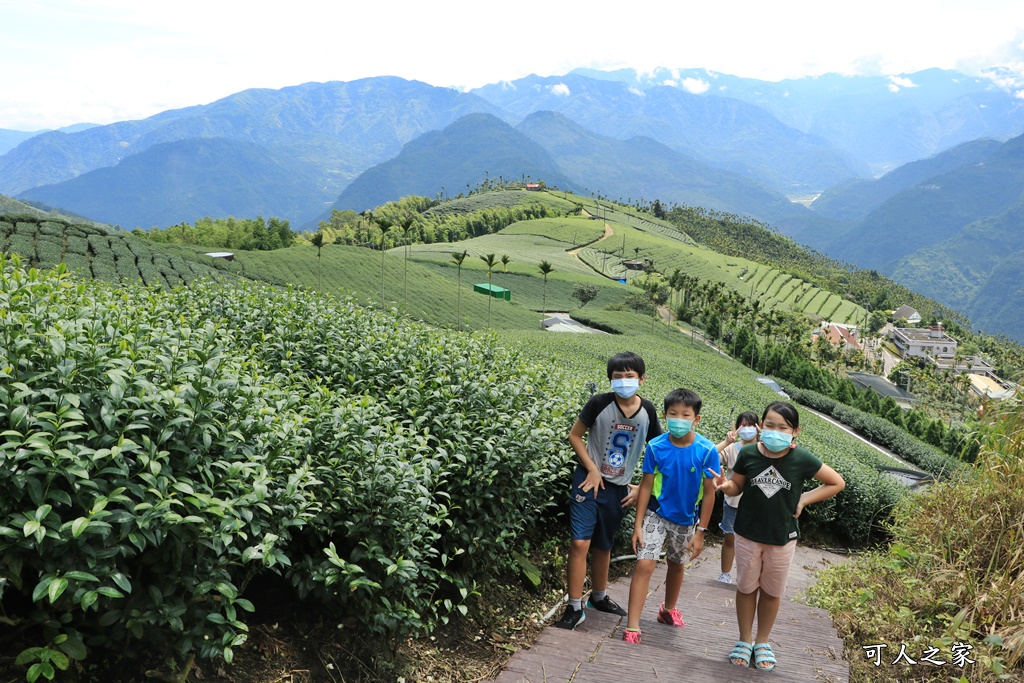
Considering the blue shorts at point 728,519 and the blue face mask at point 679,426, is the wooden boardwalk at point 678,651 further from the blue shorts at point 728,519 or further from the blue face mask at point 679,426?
the blue face mask at point 679,426

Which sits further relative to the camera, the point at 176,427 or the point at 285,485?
the point at 285,485

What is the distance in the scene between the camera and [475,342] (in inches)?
274

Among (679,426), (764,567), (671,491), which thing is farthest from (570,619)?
(679,426)

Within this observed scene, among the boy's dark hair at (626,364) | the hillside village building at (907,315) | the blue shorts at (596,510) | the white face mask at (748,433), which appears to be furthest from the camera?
the hillside village building at (907,315)

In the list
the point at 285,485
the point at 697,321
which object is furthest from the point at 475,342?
the point at 697,321

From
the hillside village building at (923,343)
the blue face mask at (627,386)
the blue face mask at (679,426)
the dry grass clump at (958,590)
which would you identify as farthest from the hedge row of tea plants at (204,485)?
the hillside village building at (923,343)

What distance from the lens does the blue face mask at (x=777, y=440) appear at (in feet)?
14.7

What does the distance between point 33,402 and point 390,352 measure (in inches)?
119

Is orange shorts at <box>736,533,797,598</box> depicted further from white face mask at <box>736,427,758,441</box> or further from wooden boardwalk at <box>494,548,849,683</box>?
white face mask at <box>736,427,758,441</box>

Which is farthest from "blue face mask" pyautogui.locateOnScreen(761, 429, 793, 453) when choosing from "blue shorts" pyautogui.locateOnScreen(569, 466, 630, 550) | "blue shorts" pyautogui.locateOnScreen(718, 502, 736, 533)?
"blue shorts" pyautogui.locateOnScreen(718, 502, 736, 533)

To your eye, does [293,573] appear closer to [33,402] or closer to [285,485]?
[285,485]

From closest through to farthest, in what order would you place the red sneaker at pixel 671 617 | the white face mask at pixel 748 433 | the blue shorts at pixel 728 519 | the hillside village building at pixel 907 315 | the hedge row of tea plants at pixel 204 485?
the hedge row of tea plants at pixel 204 485 < the red sneaker at pixel 671 617 < the white face mask at pixel 748 433 < the blue shorts at pixel 728 519 < the hillside village building at pixel 907 315

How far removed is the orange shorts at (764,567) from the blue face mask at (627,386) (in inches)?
49.6

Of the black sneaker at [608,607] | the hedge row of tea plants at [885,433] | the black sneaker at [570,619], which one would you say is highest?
the black sneaker at [570,619]
